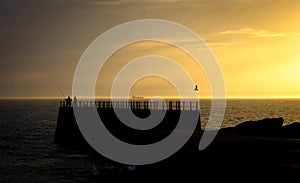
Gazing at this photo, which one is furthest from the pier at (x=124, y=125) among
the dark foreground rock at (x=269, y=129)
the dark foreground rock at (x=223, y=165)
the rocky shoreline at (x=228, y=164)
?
the rocky shoreline at (x=228, y=164)

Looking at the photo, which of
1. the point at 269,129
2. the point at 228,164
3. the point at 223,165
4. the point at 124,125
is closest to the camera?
the point at 228,164

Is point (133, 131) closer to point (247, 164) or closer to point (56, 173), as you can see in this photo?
point (56, 173)

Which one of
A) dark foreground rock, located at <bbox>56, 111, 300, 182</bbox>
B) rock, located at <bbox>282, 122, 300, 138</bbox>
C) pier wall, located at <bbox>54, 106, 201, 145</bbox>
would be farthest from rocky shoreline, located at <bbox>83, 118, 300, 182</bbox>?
rock, located at <bbox>282, 122, 300, 138</bbox>

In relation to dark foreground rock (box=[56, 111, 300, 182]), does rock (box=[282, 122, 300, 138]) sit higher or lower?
higher

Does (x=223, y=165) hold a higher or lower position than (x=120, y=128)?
lower

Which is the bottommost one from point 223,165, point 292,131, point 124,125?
point 223,165

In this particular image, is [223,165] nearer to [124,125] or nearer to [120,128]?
[124,125]

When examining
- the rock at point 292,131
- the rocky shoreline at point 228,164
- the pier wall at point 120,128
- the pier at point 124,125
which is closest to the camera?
the rocky shoreline at point 228,164

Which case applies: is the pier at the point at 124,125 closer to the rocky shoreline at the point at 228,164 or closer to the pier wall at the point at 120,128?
the pier wall at the point at 120,128

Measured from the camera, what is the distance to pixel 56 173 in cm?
3784

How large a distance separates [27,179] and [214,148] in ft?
46.6

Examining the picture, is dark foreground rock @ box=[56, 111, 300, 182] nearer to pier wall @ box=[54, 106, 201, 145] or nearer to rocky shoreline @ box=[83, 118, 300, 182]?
rocky shoreline @ box=[83, 118, 300, 182]

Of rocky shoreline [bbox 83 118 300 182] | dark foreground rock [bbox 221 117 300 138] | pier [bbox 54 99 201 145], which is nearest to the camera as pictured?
rocky shoreline [bbox 83 118 300 182]

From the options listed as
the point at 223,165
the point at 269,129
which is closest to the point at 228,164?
the point at 223,165
